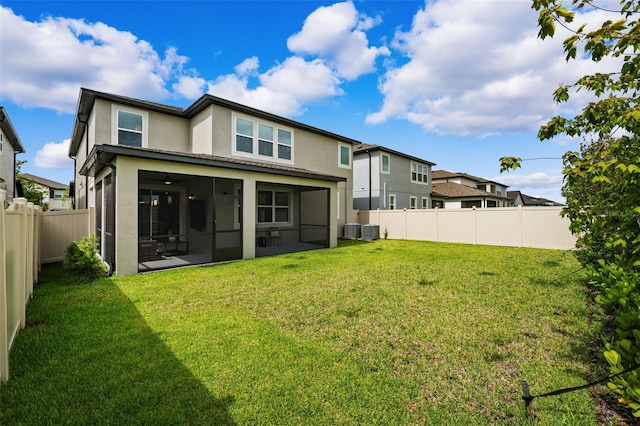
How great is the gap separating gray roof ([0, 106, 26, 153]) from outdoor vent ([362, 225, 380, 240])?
18.8 m

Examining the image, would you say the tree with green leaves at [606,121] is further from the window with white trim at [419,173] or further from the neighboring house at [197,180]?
the window with white trim at [419,173]

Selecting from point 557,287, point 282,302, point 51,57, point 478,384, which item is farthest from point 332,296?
point 51,57

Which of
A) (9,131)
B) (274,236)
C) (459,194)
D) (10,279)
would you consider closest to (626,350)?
(10,279)

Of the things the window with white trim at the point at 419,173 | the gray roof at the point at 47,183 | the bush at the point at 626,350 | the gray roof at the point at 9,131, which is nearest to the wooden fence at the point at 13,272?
the bush at the point at 626,350

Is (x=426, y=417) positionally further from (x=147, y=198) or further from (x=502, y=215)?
(x=502, y=215)

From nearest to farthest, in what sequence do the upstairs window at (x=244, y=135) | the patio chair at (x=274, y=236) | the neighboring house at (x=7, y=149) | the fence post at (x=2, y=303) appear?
1. the fence post at (x=2, y=303)
2. the upstairs window at (x=244, y=135)
3. the patio chair at (x=274, y=236)
4. the neighboring house at (x=7, y=149)

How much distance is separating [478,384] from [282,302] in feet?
11.2

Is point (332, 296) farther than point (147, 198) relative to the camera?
No

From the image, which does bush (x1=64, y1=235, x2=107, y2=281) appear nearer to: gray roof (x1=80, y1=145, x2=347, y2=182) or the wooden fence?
the wooden fence

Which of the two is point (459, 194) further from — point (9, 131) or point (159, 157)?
point (9, 131)

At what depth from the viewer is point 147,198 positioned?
11766mm

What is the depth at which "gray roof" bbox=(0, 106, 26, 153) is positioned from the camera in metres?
13.5

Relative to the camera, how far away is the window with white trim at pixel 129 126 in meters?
10.6

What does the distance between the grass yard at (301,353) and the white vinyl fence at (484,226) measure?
685 cm
